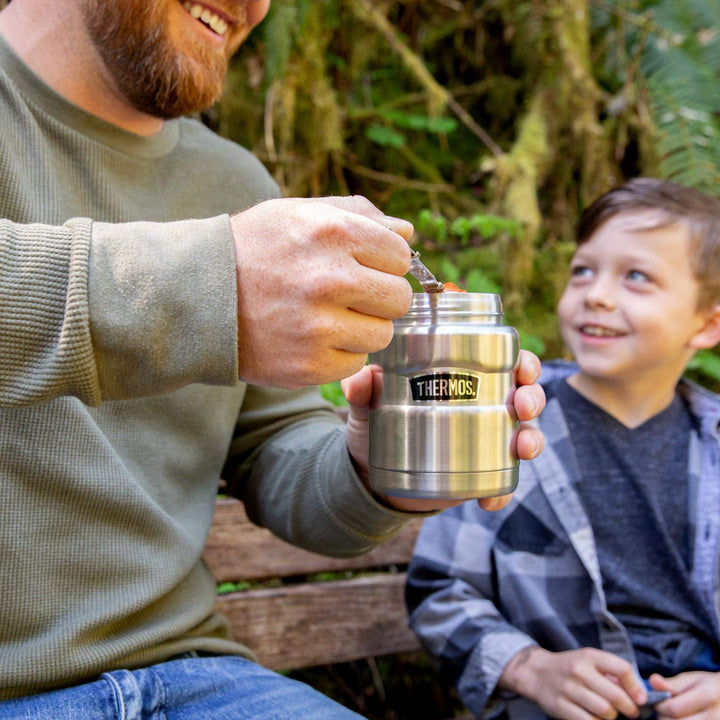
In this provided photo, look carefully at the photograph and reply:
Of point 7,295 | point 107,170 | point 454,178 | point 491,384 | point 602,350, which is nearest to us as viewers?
point 7,295

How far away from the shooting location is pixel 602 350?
2.10m

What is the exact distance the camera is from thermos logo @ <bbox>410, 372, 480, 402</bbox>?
1084 mm

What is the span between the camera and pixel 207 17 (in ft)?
5.31

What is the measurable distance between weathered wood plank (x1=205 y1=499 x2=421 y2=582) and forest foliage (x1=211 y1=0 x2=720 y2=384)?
1.38 metres

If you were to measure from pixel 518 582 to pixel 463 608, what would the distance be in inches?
6.2

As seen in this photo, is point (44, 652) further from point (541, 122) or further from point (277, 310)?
point (541, 122)

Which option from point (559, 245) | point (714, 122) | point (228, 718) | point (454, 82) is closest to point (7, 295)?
point (228, 718)

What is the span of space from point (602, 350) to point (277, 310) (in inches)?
53.7

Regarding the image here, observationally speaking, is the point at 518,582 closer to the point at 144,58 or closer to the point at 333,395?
the point at 333,395

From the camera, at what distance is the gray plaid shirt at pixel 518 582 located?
1.81 m

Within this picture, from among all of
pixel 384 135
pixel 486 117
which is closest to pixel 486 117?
pixel 486 117

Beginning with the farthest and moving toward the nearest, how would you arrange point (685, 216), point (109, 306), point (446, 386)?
point (685, 216)
point (446, 386)
point (109, 306)

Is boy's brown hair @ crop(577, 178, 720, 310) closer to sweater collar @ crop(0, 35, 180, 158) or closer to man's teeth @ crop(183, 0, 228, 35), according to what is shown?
man's teeth @ crop(183, 0, 228, 35)

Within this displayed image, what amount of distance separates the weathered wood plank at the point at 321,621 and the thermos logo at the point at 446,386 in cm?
111
